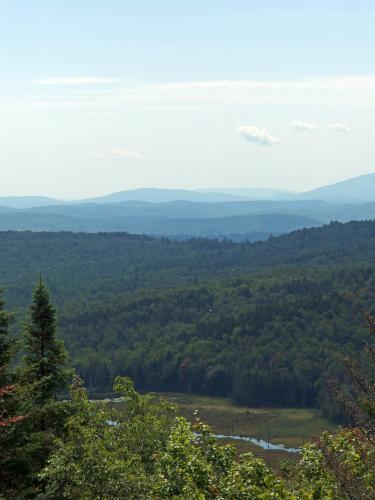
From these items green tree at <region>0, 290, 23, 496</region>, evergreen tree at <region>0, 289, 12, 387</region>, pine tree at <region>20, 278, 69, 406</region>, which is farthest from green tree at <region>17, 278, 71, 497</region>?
green tree at <region>0, 290, 23, 496</region>

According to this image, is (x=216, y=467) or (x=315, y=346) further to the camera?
(x=315, y=346)

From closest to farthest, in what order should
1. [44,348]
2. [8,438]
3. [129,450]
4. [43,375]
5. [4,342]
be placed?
[8,438] → [129,450] → [4,342] → [43,375] → [44,348]

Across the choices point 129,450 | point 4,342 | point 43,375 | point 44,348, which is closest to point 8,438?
point 129,450

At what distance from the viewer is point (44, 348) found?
3853 centimetres

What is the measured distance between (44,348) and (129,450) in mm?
9231

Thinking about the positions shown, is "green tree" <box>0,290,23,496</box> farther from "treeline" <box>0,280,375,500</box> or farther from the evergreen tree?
the evergreen tree

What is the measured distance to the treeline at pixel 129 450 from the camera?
23.2 meters

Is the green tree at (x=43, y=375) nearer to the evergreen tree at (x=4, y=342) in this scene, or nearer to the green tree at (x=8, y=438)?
the evergreen tree at (x=4, y=342)

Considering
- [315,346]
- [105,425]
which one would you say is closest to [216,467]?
[105,425]

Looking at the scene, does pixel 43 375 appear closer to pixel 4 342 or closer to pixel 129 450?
pixel 4 342

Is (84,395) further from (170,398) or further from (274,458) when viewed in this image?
(170,398)

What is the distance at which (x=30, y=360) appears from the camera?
38562mm

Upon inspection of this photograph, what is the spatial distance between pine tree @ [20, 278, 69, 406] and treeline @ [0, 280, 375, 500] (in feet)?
0.18

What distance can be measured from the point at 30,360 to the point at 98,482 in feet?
43.7
